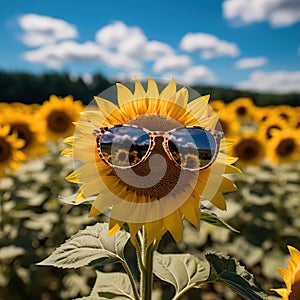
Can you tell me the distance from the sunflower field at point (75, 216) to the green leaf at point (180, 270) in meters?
1.38

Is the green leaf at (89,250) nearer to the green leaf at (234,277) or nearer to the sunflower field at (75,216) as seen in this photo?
the green leaf at (234,277)

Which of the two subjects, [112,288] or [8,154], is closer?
[112,288]

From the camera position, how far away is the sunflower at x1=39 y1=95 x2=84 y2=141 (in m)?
5.77

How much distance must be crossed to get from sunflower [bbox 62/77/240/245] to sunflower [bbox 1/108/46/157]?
3.99 meters

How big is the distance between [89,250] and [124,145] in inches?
15.4

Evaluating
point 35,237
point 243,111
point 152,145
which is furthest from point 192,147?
point 243,111

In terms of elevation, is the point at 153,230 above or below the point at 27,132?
above

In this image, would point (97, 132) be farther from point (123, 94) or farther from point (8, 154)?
point (8, 154)

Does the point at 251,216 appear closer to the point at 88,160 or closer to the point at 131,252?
the point at 131,252

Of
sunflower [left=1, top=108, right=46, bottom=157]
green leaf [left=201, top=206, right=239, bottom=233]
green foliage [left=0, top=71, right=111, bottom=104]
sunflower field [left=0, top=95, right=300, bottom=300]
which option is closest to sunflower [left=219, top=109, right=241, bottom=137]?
sunflower field [left=0, top=95, right=300, bottom=300]

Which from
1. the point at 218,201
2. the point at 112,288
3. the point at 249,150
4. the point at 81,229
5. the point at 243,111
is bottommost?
the point at 81,229

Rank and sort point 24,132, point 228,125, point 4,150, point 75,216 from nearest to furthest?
point 4,150 < point 75,216 < point 24,132 < point 228,125

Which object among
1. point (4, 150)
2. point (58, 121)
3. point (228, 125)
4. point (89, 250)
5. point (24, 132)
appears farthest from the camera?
point (228, 125)

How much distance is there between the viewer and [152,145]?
1301 millimetres
